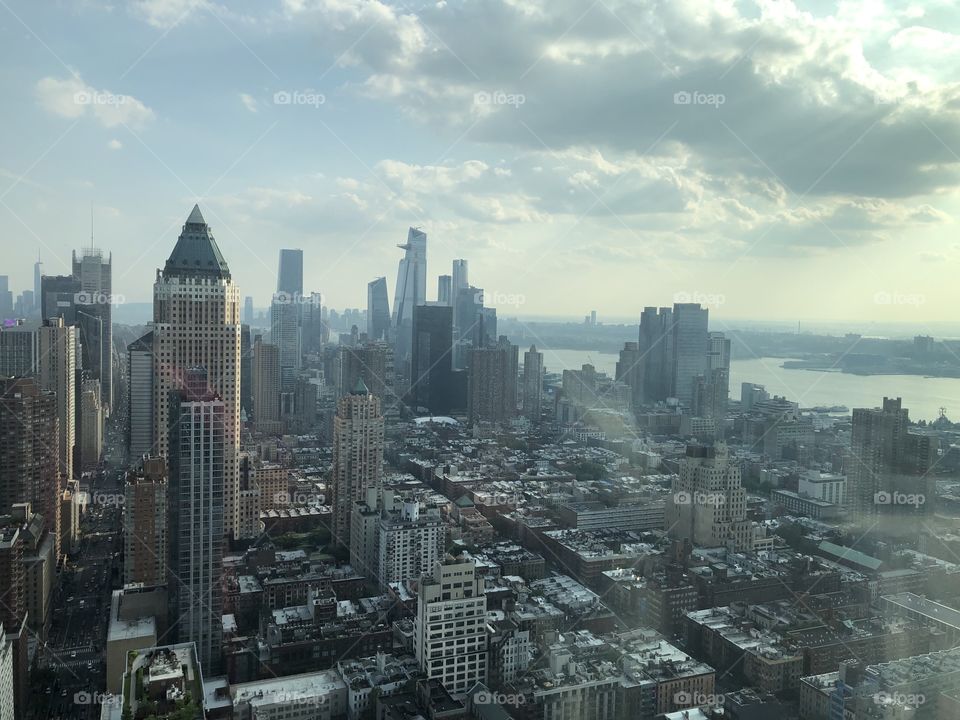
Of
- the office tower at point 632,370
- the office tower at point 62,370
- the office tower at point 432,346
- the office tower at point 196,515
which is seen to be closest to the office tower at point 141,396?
the office tower at point 62,370

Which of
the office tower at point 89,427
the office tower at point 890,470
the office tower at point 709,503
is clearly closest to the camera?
the office tower at point 890,470

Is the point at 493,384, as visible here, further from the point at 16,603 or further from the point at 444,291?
the point at 16,603

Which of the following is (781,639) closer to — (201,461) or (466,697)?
(466,697)

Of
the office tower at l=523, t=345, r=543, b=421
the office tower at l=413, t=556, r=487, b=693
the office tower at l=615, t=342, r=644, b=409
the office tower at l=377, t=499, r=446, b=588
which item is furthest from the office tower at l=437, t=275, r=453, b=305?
the office tower at l=413, t=556, r=487, b=693

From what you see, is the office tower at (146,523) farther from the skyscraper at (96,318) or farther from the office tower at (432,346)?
the office tower at (432,346)

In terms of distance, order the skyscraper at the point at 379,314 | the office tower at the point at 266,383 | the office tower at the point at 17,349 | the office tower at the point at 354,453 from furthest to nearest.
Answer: the skyscraper at the point at 379,314, the office tower at the point at 266,383, the office tower at the point at 17,349, the office tower at the point at 354,453

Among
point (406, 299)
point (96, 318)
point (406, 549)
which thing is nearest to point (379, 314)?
point (406, 299)
